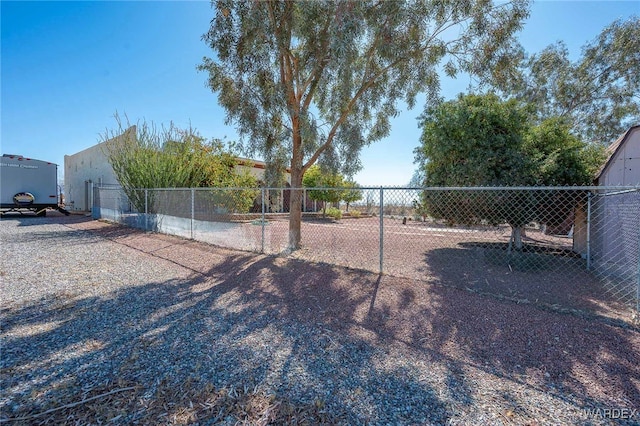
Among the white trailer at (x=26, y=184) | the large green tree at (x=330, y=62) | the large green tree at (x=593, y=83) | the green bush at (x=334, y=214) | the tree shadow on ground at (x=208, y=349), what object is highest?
the large green tree at (x=593, y=83)

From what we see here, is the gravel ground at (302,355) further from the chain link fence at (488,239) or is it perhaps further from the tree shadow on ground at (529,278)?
the chain link fence at (488,239)

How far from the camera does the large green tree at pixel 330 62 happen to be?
6.26m

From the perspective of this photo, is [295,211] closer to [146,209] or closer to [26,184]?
[146,209]

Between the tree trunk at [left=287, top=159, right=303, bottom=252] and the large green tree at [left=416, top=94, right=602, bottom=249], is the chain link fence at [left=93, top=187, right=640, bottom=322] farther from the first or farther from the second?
the tree trunk at [left=287, top=159, right=303, bottom=252]

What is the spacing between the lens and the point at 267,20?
6.73m

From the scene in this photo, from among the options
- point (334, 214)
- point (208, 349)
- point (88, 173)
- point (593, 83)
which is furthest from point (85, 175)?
point (593, 83)

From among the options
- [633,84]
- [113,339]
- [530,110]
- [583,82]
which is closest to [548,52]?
[583,82]

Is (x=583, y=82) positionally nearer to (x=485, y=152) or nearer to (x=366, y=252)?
(x=485, y=152)

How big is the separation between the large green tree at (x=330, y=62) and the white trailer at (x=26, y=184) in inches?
572

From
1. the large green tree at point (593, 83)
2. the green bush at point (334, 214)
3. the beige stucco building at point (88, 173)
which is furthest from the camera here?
the green bush at point (334, 214)

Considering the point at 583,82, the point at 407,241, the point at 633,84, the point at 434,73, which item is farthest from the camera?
the point at 583,82

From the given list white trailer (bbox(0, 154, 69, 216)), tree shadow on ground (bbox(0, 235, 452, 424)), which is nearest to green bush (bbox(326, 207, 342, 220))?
white trailer (bbox(0, 154, 69, 216))

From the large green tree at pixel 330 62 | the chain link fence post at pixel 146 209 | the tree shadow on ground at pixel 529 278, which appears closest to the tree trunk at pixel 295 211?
the large green tree at pixel 330 62

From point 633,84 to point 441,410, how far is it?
20.0 meters
